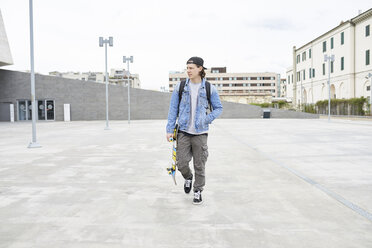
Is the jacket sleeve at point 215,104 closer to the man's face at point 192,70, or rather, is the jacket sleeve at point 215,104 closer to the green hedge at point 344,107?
the man's face at point 192,70

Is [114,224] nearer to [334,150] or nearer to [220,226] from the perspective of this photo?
[220,226]

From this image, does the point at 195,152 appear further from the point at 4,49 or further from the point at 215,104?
the point at 4,49

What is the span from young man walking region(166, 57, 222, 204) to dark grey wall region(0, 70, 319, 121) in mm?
32601

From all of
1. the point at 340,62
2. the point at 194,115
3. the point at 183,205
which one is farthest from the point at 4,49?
the point at 340,62

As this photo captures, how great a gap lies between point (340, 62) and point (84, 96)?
105ft

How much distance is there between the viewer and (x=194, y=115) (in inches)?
165

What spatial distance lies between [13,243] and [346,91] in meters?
44.8

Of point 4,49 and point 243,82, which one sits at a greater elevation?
point 243,82

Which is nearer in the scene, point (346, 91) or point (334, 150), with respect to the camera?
point (334, 150)

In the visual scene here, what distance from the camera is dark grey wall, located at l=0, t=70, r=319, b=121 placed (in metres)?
34.4

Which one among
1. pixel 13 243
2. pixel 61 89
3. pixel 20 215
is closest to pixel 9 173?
pixel 20 215

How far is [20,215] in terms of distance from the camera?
3.76 m

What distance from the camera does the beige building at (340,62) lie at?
126 ft

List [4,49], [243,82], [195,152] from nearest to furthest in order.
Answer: [195,152] → [4,49] → [243,82]
